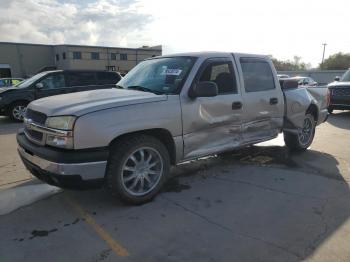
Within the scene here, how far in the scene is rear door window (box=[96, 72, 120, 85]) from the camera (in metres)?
12.5

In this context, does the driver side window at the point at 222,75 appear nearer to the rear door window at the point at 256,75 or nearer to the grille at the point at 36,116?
the rear door window at the point at 256,75

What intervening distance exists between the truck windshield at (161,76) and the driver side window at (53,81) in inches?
266

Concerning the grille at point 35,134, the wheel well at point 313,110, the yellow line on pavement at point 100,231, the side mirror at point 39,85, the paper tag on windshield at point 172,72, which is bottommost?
the yellow line on pavement at point 100,231

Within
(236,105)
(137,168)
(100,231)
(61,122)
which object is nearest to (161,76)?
(236,105)

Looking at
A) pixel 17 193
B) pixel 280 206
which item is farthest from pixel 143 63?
pixel 280 206

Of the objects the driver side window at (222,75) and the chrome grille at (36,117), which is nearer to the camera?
the chrome grille at (36,117)

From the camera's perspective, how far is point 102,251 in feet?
10.5

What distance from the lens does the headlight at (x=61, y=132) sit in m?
3.62

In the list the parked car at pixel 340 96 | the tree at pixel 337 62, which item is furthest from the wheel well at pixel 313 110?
the tree at pixel 337 62

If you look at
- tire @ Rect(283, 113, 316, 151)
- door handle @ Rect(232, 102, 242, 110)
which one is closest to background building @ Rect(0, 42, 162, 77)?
tire @ Rect(283, 113, 316, 151)

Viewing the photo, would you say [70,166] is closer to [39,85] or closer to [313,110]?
[313,110]

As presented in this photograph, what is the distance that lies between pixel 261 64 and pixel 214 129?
1.71 metres

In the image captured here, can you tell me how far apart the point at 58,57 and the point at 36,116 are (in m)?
62.0

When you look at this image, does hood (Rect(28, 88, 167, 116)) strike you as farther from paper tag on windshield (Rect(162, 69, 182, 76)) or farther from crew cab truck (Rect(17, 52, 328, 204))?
paper tag on windshield (Rect(162, 69, 182, 76))
